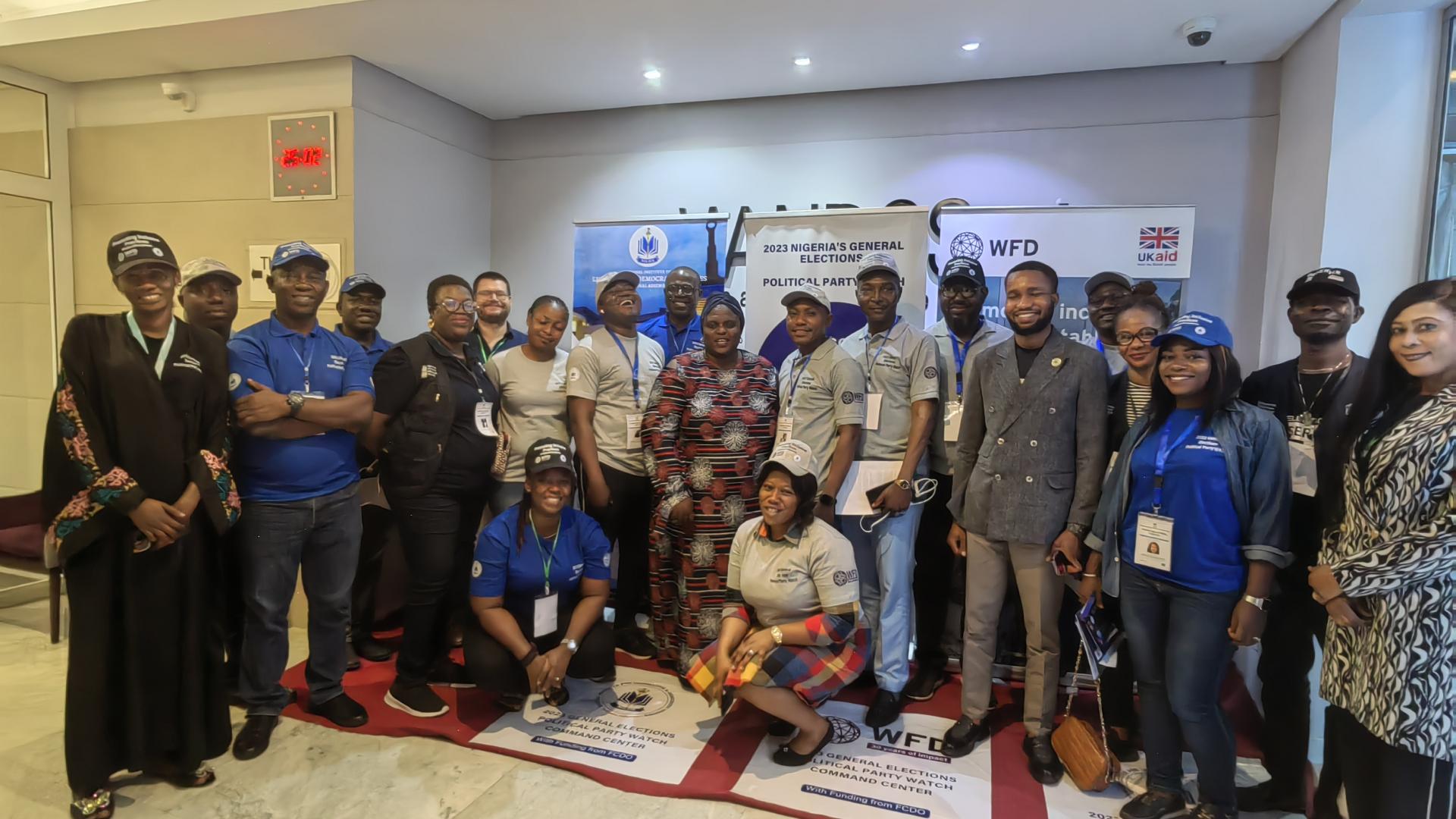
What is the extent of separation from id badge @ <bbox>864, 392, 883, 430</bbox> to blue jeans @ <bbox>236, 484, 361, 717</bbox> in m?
2.04

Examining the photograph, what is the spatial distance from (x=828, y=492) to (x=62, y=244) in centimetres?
529

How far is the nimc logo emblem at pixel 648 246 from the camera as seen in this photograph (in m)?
4.67

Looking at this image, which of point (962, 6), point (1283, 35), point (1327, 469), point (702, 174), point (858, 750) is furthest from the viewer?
point (702, 174)

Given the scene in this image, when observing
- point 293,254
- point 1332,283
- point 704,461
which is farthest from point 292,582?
point 1332,283

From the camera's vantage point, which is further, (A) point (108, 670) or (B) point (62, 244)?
(B) point (62, 244)

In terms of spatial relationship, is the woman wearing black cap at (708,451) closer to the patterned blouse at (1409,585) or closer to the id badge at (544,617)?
the id badge at (544,617)

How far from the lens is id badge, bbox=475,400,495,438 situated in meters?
3.05

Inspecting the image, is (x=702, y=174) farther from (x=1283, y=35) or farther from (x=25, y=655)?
(x=25, y=655)

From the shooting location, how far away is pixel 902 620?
2926mm

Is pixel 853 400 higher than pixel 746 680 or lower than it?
higher

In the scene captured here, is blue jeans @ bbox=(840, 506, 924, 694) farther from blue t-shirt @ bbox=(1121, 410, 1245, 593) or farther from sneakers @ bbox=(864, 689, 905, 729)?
blue t-shirt @ bbox=(1121, 410, 1245, 593)

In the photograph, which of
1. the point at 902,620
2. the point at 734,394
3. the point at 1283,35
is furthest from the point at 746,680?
the point at 1283,35

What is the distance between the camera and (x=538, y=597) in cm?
291

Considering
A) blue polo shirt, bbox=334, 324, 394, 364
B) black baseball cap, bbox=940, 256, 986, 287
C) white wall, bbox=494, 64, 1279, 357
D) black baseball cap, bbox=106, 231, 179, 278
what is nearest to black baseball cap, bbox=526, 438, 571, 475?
blue polo shirt, bbox=334, 324, 394, 364
